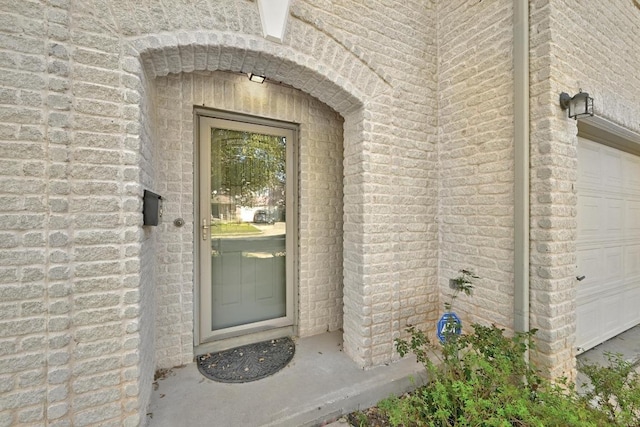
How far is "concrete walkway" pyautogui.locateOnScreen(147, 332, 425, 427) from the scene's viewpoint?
194 centimetres

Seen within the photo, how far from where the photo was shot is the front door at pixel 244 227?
2734 mm

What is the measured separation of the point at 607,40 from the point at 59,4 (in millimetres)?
4464

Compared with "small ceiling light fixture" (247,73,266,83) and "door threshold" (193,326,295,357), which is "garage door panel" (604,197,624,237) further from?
"small ceiling light fixture" (247,73,266,83)

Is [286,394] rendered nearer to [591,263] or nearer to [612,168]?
[591,263]

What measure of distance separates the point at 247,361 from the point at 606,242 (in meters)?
4.07

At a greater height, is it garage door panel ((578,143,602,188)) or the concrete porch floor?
garage door panel ((578,143,602,188))

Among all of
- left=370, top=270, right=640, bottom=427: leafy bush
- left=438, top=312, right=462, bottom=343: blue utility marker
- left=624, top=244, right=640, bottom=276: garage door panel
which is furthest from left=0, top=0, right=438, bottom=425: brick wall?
left=624, top=244, right=640, bottom=276: garage door panel

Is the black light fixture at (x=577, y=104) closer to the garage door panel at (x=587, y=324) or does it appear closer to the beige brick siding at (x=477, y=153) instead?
the beige brick siding at (x=477, y=153)

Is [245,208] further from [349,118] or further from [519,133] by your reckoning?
[519,133]

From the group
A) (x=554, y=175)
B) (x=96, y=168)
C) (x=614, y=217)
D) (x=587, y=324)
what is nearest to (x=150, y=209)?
(x=96, y=168)

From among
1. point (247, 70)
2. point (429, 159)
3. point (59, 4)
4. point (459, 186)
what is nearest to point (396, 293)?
point (459, 186)

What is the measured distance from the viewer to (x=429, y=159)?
2873mm

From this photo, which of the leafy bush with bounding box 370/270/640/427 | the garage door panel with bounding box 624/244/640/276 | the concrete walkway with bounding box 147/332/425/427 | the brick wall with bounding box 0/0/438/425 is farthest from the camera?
the garage door panel with bounding box 624/244/640/276

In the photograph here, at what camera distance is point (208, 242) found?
8.96 feet
